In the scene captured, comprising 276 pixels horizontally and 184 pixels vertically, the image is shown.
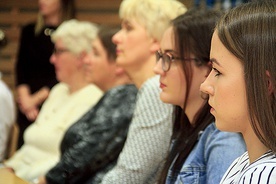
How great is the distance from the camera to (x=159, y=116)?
2.63m

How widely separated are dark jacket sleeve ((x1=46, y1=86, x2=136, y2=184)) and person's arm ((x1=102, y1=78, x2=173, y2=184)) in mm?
439

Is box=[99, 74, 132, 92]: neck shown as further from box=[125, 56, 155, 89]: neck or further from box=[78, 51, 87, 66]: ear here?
box=[125, 56, 155, 89]: neck

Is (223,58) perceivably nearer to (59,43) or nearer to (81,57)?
(81,57)

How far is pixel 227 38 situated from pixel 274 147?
0.94ft

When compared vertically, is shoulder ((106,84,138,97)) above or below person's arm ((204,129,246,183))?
below

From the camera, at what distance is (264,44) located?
60.5 inches

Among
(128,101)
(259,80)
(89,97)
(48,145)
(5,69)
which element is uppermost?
(259,80)

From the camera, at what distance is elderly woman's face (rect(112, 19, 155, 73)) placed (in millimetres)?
2994

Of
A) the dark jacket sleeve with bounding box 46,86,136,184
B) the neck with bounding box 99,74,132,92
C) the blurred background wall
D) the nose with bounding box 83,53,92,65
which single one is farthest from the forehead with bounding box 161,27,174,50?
the blurred background wall

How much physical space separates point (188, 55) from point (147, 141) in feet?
1.34

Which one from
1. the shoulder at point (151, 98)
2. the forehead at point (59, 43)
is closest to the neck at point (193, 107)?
the shoulder at point (151, 98)

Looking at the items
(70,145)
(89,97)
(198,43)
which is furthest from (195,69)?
(89,97)

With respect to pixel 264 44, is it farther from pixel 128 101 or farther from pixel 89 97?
pixel 89 97

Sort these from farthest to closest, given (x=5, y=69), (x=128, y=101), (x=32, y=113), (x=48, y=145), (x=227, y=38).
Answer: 1. (x=5, y=69)
2. (x=32, y=113)
3. (x=48, y=145)
4. (x=128, y=101)
5. (x=227, y=38)
